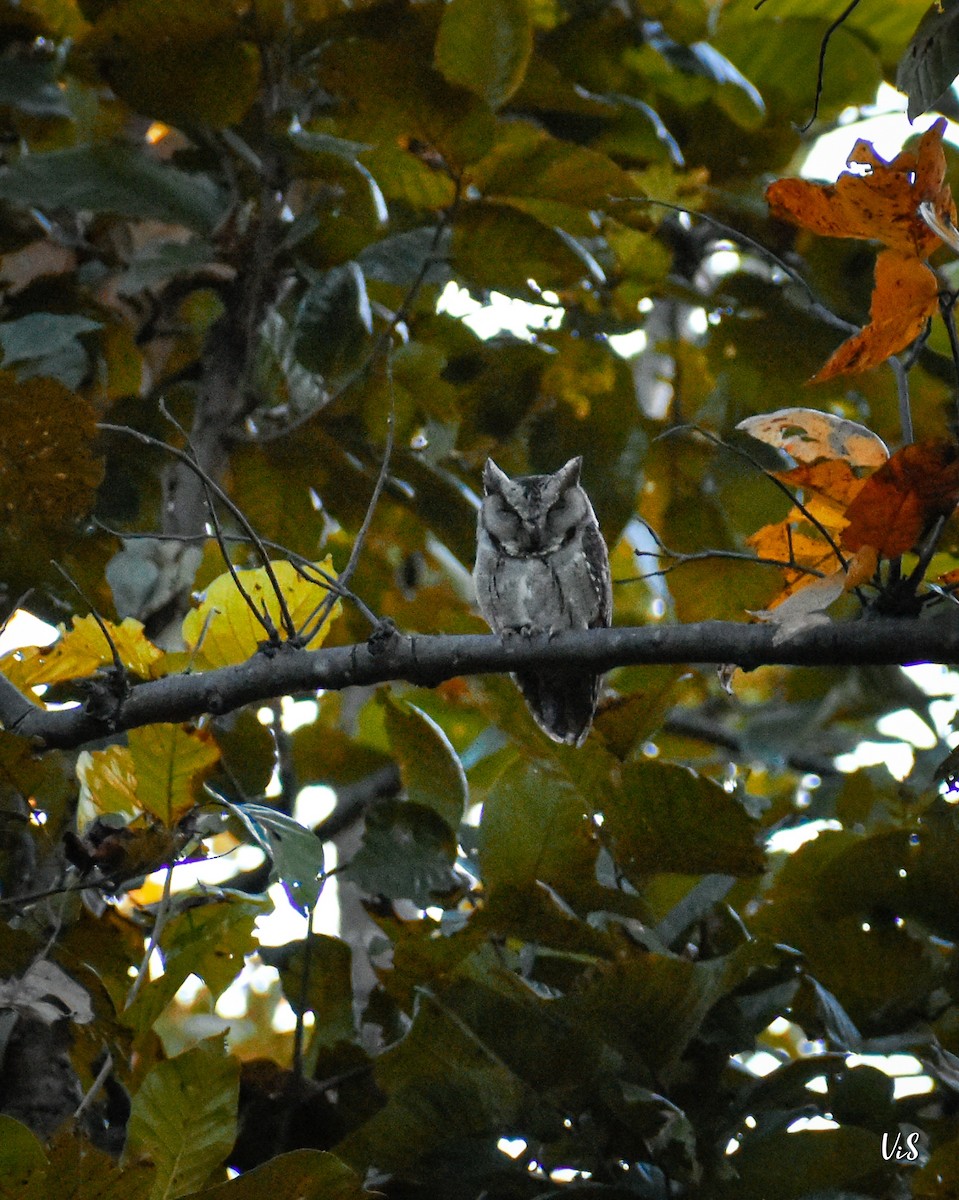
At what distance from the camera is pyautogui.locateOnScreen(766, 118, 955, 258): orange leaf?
139 centimetres

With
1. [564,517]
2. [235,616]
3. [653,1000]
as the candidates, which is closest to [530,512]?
[564,517]

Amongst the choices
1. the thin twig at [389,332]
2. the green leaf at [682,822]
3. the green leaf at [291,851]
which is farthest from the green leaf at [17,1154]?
the thin twig at [389,332]

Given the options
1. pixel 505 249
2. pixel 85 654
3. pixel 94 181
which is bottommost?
pixel 85 654

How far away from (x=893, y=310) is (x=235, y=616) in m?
1.06

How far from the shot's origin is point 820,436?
1585 millimetres

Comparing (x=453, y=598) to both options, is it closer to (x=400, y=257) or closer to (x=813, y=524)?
(x=400, y=257)

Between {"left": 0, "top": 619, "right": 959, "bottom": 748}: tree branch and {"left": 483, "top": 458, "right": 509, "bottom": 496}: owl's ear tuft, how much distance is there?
1648 millimetres

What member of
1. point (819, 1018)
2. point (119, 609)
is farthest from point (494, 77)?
point (819, 1018)

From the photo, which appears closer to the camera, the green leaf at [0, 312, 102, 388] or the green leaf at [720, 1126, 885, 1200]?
the green leaf at [720, 1126, 885, 1200]

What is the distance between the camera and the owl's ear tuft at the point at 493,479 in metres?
3.33

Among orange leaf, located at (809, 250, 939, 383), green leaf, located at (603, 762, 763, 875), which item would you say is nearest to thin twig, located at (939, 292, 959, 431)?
orange leaf, located at (809, 250, 939, 383)

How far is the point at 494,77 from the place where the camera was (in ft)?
8.63

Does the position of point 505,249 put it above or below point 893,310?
below

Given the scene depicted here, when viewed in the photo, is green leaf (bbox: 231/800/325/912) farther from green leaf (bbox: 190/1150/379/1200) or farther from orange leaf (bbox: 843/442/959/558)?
orange leaf (bbox: 843/442/959/558)
